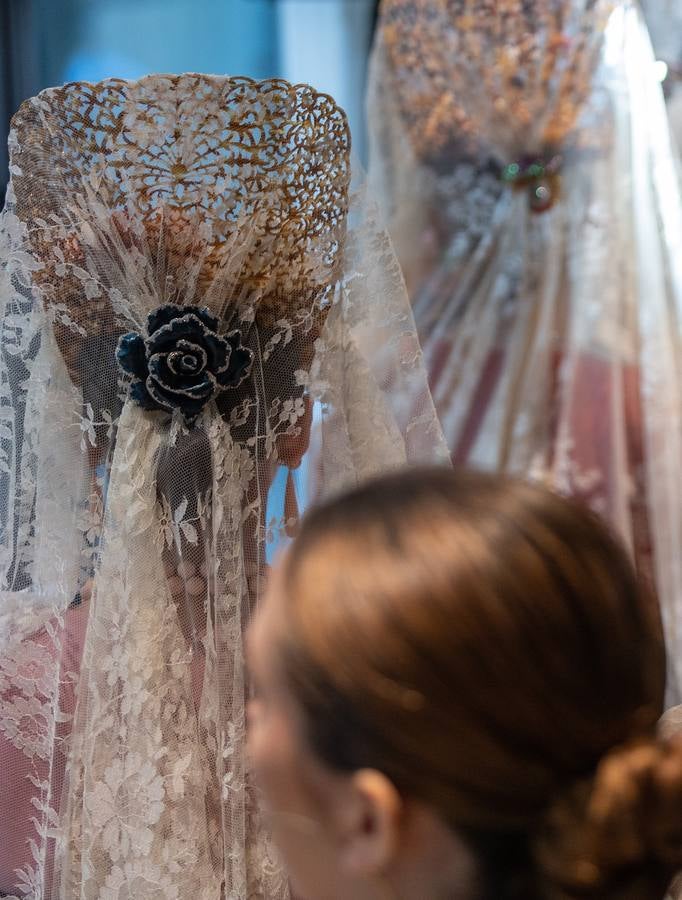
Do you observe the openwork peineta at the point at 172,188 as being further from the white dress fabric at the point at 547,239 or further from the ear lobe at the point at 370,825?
the white dress fabric at the point at 547,239

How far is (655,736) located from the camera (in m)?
0.56

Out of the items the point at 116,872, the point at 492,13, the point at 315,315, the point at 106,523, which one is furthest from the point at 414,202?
the point at 116,872

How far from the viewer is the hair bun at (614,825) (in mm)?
513

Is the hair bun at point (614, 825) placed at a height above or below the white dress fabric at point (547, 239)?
below

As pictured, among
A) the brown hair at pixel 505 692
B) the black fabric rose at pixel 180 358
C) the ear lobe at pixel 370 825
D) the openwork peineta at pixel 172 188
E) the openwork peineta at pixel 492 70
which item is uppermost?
the openwork peineta at pixel 492 70

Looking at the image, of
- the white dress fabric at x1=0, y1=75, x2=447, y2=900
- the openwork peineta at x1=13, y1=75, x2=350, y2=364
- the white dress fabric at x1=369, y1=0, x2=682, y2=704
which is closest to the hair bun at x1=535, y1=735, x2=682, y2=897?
the white dress fabric at x1=0, y1=75, x2=447, y2=900

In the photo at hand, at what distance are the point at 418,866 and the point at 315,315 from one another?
0.56 m

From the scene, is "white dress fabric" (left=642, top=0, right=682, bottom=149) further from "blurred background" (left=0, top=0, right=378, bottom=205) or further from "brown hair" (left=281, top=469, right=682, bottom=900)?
"brown hair" (left=281, top=469, right=682, bottom=900)

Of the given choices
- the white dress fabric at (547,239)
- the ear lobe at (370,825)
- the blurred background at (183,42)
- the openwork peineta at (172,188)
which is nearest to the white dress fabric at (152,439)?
the openwork peineta at (172,188)

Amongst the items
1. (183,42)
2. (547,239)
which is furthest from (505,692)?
(183,42)

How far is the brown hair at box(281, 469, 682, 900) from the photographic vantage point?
518 millimetres

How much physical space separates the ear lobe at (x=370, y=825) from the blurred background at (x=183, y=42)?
1439 mm

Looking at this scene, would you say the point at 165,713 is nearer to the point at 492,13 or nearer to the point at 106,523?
the point at 106,523

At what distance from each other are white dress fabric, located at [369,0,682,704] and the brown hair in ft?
4.60
